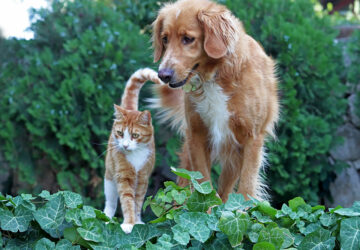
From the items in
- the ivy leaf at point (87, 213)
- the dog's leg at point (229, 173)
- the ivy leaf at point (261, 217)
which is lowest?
the dog's leg at point (229, 173)

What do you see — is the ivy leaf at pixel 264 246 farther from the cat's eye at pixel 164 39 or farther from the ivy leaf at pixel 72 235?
the cat's eye at pixel 164 39

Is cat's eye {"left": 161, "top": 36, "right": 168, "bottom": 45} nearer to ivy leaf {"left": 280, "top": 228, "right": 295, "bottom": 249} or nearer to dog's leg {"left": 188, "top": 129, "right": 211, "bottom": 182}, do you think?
dog's leg {"left": 188, "top": 129, "right": 211, "bottom": 182}

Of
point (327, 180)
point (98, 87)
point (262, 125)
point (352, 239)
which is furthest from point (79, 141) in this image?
point (352, 239)

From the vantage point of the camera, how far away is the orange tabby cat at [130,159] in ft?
11.2

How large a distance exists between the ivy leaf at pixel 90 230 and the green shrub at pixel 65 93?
9.28 feet

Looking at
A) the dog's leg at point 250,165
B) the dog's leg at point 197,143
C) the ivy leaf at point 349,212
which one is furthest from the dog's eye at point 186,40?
the ivy leaf at point 349,212

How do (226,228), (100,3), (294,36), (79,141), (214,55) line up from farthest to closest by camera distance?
1. (100,3)
2. (294,36)
3. (79,141)
4. (214,55)
5. (226,228)

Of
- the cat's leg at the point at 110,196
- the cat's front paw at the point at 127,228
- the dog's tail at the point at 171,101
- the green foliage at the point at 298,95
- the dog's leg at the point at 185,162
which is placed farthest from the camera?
the green foliage at the point at 298,95

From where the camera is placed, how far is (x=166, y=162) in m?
5.77

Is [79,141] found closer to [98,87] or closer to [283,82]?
[98,87]

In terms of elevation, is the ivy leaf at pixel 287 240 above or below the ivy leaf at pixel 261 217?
below

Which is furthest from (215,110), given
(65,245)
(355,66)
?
(355,66)

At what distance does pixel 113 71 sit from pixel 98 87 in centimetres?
25

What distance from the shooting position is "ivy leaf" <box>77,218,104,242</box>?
2.33 m
